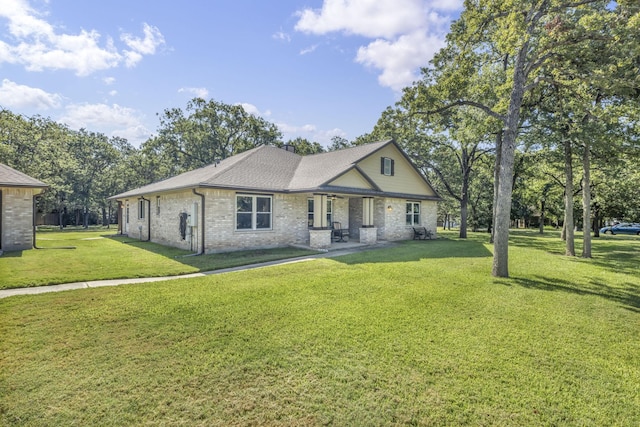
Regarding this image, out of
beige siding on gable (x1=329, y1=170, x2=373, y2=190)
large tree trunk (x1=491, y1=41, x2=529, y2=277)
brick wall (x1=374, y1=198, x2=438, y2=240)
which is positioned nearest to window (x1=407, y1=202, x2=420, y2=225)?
brick wall (x1=374, y1=198, x2=438, y2=240)

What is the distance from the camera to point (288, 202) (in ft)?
47.8

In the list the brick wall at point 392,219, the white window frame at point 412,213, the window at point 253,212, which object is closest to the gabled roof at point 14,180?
the window at point 253,212

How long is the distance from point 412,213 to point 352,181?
648 centimetres

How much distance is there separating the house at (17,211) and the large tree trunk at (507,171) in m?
17.1

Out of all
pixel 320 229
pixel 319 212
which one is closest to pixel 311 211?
pixel 319 212

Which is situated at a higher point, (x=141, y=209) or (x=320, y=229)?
(x=141, y=209)

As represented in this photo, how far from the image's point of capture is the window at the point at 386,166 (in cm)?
1786

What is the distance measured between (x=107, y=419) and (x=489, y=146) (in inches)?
1065

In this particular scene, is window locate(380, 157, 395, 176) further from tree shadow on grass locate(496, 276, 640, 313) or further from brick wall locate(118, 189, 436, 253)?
tree shadow on grass locate(496, 276, 640, 313)

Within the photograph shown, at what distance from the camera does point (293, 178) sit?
1600 centimetres

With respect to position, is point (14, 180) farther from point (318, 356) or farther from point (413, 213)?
point (413, 213)

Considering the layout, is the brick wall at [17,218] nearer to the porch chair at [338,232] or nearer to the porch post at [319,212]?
the porch post at [319,212]

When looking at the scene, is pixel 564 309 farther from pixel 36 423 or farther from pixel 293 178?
pixel 293 178

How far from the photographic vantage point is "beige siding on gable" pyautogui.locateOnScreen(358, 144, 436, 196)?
17.3 meters
